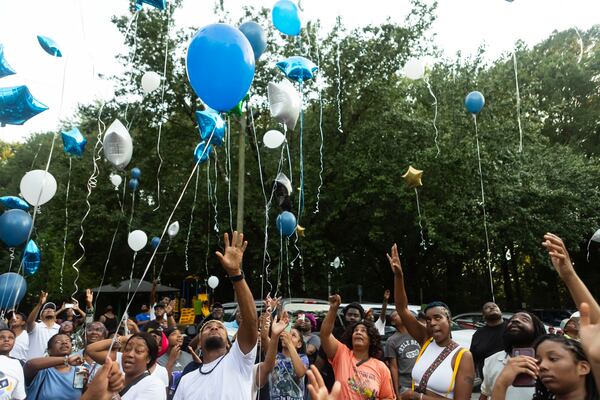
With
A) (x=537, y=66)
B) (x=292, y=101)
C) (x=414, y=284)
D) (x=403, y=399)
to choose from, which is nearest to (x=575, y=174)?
(x=537, y=66)

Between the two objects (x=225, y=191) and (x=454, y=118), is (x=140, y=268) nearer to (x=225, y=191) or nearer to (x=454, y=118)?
(x=225, y=191)

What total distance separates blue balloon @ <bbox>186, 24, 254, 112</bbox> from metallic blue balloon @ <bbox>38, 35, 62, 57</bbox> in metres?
3.66

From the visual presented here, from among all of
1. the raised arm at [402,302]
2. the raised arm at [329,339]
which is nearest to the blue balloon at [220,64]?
the raised arm at [402,302]

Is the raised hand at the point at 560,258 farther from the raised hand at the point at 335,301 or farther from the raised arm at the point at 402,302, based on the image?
the raised hand at the point at 335,301

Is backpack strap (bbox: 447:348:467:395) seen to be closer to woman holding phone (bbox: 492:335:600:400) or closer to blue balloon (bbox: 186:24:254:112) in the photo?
woman holding phone (bbox: 492:335:600:400)

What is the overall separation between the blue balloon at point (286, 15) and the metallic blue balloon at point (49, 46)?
298cm

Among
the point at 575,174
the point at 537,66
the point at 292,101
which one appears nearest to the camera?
the point at 292,101

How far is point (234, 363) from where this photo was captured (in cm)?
314

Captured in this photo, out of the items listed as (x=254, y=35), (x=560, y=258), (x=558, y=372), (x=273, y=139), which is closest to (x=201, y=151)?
(x=273, y=139)

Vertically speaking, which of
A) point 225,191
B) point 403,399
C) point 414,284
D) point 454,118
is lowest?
point 403,399

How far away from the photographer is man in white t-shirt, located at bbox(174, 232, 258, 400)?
2967 mm

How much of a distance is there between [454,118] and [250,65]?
12958 millimetres

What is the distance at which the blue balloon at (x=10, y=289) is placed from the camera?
694cm

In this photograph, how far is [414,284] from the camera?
75.9 feet
